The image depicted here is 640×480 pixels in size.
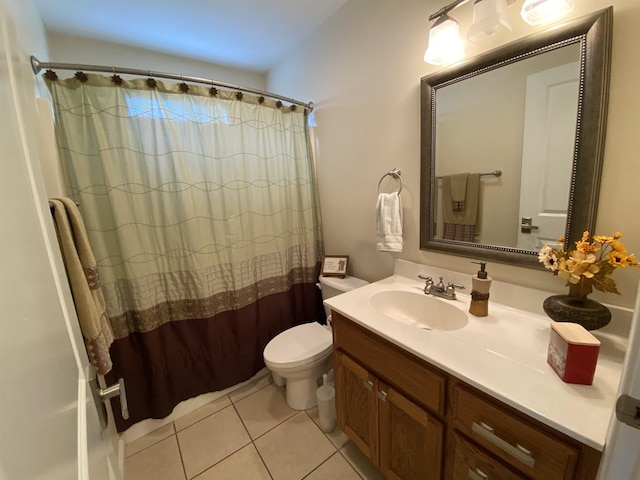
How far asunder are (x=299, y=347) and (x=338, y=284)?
471 millimetres

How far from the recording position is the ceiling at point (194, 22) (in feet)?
4.79

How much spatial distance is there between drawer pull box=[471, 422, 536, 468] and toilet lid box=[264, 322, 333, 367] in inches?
35.8

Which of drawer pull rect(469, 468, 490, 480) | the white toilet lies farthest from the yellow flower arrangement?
the white toilet

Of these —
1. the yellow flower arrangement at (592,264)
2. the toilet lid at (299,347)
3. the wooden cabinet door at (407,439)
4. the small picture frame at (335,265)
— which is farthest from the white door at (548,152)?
the toilet lid at (299,347)

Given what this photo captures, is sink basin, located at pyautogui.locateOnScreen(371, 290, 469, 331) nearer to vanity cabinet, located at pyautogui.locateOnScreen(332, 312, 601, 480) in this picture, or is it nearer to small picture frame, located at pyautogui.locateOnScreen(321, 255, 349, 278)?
vanity cabinet, located at pyautogui.locateOnScreen(332, 312, 601, 480)

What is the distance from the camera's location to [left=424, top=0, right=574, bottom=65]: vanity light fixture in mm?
867

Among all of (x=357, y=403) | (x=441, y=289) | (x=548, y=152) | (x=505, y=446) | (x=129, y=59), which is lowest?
(x=357, y=403)

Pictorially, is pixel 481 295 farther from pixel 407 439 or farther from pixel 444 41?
pixel 444 41

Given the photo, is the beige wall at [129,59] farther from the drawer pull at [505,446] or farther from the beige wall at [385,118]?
the drawer pull at [505,446]

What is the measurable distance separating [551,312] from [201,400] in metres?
1.99

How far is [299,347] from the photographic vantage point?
1600 mm

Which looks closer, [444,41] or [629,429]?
[629,429]

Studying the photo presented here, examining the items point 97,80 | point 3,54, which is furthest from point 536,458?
point 97,80

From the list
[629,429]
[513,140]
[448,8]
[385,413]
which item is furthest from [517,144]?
[385,413]
